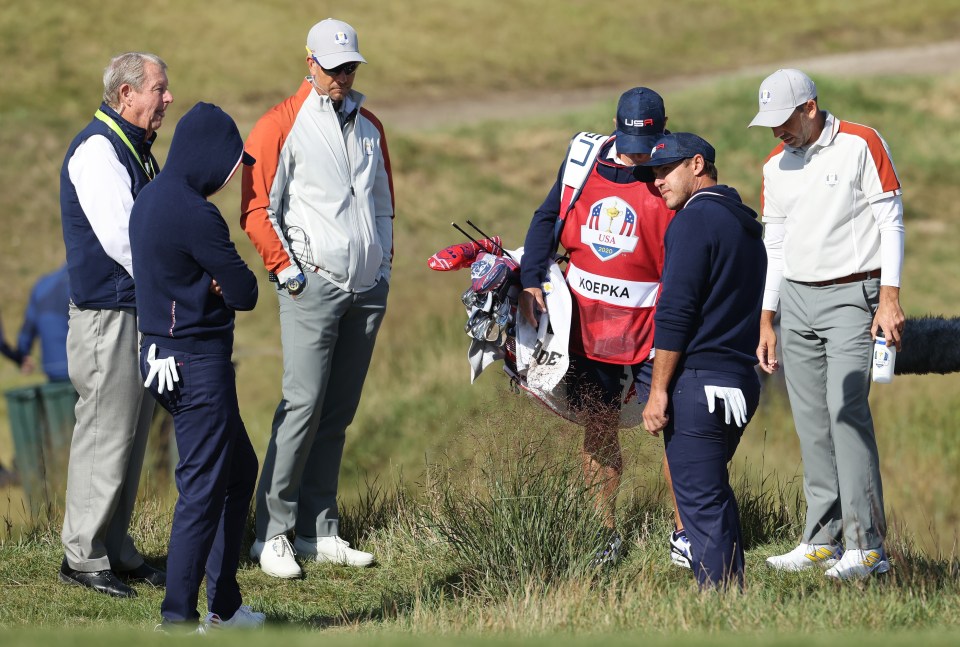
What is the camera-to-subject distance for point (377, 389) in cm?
1220

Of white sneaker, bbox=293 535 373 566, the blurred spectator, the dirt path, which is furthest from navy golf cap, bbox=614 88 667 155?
the dirt path

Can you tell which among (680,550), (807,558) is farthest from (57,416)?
(807,558)

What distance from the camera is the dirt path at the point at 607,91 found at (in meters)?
26.5

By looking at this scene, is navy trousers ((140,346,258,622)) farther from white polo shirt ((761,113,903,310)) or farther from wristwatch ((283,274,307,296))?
white polo shirt ((761,113,903,310))

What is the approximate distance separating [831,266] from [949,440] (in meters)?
4.85

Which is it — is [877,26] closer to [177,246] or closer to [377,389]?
[377,389]

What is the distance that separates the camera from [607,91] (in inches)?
1160

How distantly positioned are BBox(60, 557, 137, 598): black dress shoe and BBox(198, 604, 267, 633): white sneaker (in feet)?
2.47

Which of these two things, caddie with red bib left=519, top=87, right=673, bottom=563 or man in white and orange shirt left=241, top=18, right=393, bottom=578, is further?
man in white and orange shirt left=241, top=18, right=393, bottom=578

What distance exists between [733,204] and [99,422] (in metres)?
2.90

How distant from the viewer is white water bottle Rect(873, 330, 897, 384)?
233 inches

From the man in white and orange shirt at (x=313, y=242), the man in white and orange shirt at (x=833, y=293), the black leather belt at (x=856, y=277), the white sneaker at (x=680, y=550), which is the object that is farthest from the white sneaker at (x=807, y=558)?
the man in white and orange shirt at (x=313, y=242)

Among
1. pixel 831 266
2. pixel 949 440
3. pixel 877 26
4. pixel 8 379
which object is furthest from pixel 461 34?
pixel 831 266

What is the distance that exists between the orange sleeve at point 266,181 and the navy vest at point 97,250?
477 mm
